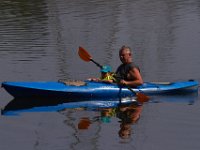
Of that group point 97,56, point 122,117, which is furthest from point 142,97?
point 97,56

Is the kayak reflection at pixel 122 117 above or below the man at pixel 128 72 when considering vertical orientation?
below

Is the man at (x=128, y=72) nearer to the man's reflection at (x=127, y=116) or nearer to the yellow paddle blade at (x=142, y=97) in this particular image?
the yellow paddle blade at (x=142, y=97)

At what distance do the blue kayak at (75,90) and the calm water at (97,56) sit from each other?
0.31 meters

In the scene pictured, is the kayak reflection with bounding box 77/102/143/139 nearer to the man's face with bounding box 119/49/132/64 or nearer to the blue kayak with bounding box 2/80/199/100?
the blue kayak with bounding box 2/80/199/100

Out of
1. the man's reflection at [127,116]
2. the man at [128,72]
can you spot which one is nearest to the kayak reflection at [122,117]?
the man's reflection at [127,116]

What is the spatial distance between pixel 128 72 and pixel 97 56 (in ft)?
17.8

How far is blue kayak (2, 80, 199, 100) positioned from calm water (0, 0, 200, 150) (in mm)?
308

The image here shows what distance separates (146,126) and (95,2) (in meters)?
23.4

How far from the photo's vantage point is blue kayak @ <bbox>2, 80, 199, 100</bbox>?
1320 cm

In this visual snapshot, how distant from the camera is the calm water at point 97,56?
1042cm

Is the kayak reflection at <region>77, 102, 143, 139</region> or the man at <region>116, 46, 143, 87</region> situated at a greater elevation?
the man at <region>116, 46, 143, 87</region>

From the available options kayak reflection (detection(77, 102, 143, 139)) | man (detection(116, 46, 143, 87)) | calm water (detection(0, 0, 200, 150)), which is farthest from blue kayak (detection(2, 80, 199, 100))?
kayak reflection (detection(77, 102, 143, 139))

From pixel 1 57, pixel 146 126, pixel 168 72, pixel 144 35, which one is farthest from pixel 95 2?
pixel 146 126

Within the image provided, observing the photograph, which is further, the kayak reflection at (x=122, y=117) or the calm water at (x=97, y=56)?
the kayak reflection at (x=122, y=117)
